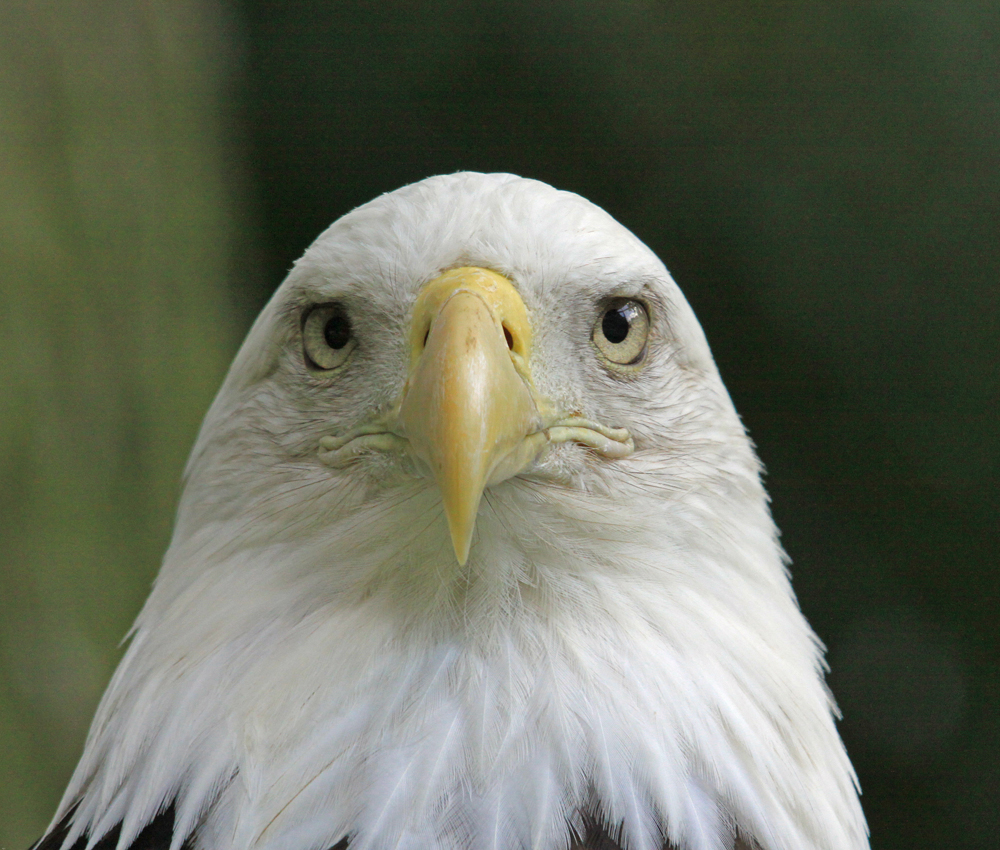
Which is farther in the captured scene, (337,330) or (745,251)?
(745,251)

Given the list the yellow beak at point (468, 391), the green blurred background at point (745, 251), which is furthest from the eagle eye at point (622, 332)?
the green blurred background at point (745, 251)

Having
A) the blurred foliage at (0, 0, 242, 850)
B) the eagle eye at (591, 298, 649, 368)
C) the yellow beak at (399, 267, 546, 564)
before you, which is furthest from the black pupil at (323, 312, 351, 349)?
the blurred foliage at (0, 0, 242, 850)

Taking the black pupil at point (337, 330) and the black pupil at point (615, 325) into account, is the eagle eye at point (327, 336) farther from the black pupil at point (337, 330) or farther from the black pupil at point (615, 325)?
the black pupil at point (615, 325)

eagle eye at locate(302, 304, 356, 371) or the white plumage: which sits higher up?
eagle eye at locate(302, 304, 356, 371)

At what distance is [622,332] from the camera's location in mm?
941

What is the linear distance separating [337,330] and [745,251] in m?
1.63

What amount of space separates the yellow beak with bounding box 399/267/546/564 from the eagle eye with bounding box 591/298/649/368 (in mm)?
113

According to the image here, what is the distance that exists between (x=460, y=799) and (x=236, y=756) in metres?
0.20

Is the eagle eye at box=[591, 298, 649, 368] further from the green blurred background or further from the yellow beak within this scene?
the green blurred background

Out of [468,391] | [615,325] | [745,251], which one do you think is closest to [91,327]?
[745,251]

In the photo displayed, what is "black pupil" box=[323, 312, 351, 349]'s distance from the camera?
35.7 inches

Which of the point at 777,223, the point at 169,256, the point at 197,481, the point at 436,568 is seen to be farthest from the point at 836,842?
the point at 169,256

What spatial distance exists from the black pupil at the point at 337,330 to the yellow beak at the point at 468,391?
4.4 inches

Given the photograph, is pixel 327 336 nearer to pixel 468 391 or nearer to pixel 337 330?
pixel 337 330
